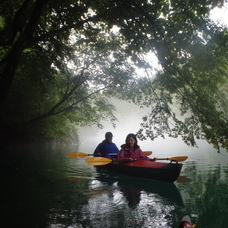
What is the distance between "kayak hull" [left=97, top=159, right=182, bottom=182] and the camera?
22.0 feet

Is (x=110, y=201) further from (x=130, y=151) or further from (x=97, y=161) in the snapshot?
(x=130, y=151)

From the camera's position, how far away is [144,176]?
7371 millimetres

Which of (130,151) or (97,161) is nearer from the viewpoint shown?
(97,161)

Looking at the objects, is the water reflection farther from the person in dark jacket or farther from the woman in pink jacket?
the person in dark jacket

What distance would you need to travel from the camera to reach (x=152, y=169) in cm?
703

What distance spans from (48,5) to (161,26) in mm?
3838

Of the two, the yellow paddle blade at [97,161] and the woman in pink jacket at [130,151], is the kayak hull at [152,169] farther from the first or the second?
the yellow paddle blade at [97,161]

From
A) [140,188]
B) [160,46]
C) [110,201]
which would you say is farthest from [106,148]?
[160,46]

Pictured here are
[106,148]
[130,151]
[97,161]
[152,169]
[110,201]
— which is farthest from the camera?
[106,148]

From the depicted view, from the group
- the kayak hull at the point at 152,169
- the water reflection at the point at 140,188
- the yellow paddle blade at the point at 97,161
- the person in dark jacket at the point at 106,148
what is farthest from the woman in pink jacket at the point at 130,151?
the person in dark jacket at the point at 106,148

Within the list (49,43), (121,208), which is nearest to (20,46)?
(49,43)

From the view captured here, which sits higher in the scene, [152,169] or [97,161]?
[97,161]

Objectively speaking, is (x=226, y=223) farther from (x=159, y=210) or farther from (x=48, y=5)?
(x=48, y=5)

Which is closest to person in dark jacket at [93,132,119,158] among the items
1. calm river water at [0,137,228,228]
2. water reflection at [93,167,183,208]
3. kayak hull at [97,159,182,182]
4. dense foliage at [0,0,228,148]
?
water reflection at [93,167,183,208]
